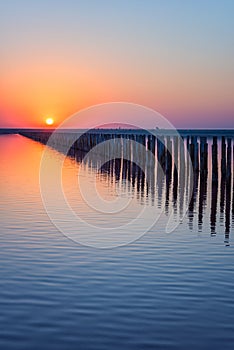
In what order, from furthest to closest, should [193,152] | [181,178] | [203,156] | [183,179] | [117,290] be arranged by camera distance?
[193,152]
[203,156]
[181,178]
[183,179]
[117,290]

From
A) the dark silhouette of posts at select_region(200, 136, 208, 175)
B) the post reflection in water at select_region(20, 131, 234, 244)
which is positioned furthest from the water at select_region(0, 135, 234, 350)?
the dark silhouette of posts at select_region(200, 136, 208, 175)

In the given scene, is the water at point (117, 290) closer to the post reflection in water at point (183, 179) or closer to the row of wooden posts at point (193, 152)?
the post reflection in water at point (183, 179)

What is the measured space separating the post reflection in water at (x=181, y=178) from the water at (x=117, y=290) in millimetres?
1752

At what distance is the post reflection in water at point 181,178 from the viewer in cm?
1546

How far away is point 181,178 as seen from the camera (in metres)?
25.6

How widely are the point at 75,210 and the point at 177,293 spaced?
306 inches

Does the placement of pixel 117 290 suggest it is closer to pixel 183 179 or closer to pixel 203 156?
pixel 183 179

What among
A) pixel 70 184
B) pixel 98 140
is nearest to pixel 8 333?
pixel 70 184

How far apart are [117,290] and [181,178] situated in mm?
18297

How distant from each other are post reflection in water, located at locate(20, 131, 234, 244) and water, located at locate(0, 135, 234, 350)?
175cm

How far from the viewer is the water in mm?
5957

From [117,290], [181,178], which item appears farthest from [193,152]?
[117,290]

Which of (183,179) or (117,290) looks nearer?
(117,290)

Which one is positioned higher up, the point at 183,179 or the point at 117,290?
the point at 183,179
